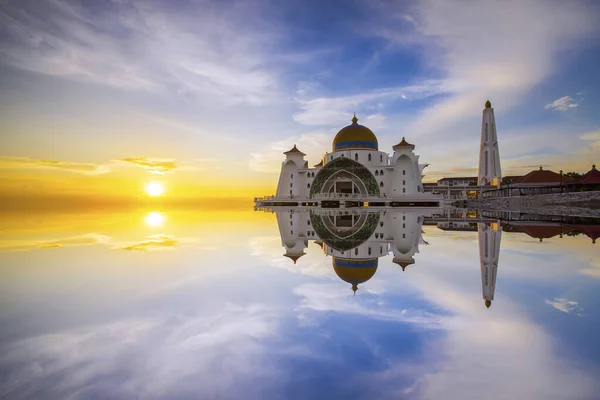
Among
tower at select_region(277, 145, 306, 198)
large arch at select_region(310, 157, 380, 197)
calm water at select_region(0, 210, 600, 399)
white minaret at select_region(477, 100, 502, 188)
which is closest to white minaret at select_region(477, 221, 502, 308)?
calm water at select_region(0, 210, 600, 399)

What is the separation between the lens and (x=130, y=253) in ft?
24.4

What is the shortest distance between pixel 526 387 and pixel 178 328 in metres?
2.81

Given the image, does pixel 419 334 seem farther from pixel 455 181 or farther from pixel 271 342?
pixel 455 181

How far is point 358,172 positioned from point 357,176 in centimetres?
48

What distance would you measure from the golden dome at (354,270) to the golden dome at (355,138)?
115 feet

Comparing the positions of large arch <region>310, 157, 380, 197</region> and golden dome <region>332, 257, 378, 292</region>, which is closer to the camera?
golden dome <region>332, 257, 378, 292</region>

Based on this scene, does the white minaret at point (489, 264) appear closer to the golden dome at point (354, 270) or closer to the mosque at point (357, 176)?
the golden dome at point (354, 270)

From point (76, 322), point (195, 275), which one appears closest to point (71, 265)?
point (195, 275)

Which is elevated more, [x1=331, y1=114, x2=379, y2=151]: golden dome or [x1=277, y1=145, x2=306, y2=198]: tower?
[x1=331, y1=114, x2=379, y2=151]: golden dome

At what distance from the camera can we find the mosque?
38344 millimetres

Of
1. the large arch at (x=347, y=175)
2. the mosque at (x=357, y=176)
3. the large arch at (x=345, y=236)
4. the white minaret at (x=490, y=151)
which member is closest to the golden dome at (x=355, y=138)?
the mosque at (x=357, y=176)

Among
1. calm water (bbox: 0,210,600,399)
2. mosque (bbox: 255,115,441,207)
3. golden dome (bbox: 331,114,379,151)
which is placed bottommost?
calm water (bbox: 0,210,600,399)

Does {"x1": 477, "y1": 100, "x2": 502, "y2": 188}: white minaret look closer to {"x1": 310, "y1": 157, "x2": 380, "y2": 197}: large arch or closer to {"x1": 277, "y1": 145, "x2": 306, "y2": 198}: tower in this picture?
{"x1": 310, "y1": 157, "x2": 380, "y2": 197}: large arch

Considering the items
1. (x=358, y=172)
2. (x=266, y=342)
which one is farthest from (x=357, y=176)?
(x=266, y=342)
